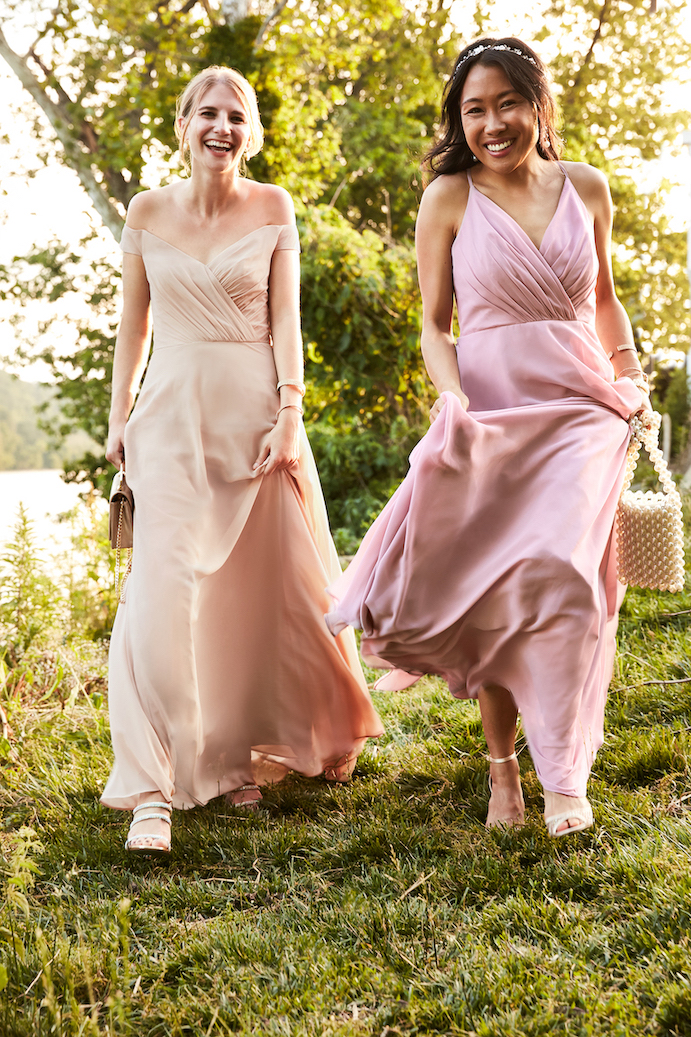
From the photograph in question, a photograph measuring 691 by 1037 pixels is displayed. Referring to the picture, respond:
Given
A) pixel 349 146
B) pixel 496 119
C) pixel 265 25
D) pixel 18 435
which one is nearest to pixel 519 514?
pixel 496 119

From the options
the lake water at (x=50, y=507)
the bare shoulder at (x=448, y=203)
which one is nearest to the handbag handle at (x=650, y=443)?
the bare shoulder at (x=448, y=203)

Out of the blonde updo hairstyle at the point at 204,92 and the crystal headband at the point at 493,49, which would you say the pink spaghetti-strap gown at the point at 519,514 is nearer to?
the crystal headband at the point at 493,49

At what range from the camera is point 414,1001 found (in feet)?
6.26

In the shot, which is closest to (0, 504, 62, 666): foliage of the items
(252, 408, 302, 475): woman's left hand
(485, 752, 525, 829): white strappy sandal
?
(252, 408, 302, 475): woman's left hand

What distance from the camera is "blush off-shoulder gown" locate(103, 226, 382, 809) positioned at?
288 centimetres

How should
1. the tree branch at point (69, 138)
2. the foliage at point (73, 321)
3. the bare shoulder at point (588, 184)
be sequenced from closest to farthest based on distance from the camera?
1. the bare shoulder at point (588, 184)
2. the tree branch at point (69, 138)
3. the foliage at point (73, 321)

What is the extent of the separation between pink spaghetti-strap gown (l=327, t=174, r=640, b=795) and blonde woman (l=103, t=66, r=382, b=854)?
0.48m

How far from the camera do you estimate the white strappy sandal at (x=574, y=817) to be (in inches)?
93.8

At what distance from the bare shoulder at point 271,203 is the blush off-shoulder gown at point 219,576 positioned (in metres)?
0.05

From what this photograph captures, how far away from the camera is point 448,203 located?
112 inches

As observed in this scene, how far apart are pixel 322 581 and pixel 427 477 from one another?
0.88 metres

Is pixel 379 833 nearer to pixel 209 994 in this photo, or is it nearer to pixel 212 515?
pixel 209 994

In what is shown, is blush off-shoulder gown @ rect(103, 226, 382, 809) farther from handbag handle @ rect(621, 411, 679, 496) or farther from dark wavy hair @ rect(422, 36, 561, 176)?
handbag handle @ rect(621, 411, 679, 496)

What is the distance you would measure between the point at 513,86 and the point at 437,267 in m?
0.58
